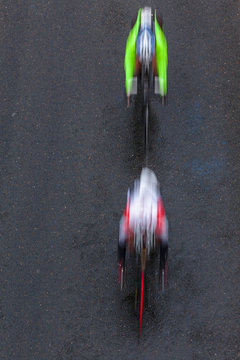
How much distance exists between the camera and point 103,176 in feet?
18.4

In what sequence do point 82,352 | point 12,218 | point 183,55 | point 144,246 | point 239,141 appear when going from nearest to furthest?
point 144,246 < point 82,352 < point 12,218 < point 239,141 < point 183,55

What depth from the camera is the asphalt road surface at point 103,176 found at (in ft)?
16.1

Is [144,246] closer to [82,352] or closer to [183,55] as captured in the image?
[82,352]

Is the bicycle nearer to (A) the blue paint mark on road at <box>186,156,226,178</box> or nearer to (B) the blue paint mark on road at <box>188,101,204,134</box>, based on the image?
(A) the blue paint mark on road at <box>186,156,226,178</box>

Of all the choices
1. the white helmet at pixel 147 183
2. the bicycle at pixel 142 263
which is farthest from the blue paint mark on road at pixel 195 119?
the bicycle at pixel 142 263

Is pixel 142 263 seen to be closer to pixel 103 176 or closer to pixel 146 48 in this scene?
pixel 103 176

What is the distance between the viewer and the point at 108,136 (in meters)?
5.85

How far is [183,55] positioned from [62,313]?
3.71m

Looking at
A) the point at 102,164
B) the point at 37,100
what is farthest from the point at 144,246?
the point at 37,100

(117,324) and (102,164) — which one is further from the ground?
(102,164)

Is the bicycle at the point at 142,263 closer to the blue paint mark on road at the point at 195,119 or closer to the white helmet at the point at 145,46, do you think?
the blue paint mark on road at the point at 195,119

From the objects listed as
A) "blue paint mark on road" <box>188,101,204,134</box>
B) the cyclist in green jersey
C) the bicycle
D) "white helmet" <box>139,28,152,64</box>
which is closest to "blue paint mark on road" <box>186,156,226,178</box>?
"blue paint mark on road" <box>188,101,204,134</box>

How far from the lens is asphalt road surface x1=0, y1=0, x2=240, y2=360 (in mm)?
4906

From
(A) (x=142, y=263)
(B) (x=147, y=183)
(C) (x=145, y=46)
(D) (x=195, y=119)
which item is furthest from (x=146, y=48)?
(A) (x=142, y=263)
